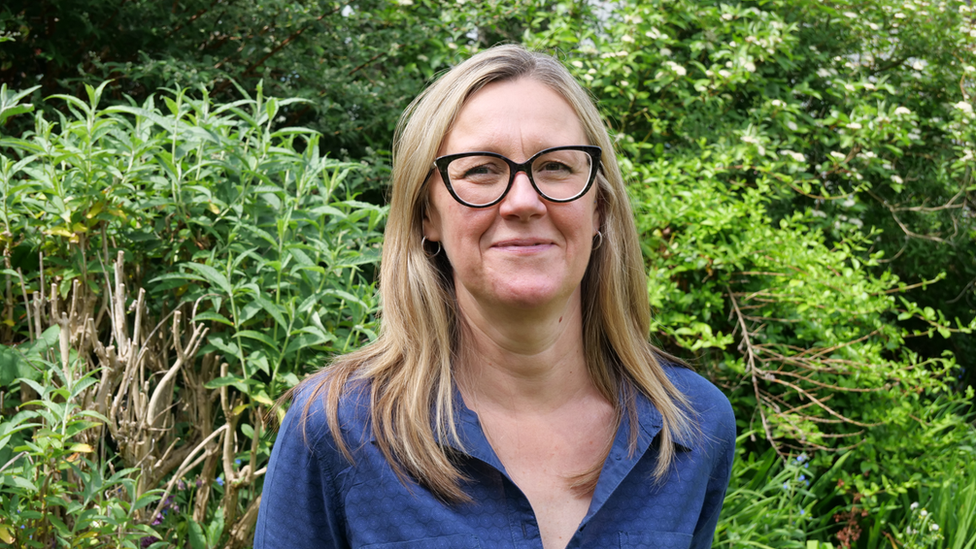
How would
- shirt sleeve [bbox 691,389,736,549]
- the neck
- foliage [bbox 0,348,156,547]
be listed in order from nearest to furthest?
the neck
shirt sleeve [bbox 691,389,736,549]
foliage [bbox 0,348,156,547]

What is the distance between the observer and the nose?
1.46 metres

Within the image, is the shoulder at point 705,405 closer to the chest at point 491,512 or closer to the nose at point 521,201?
the chest at point 491,512

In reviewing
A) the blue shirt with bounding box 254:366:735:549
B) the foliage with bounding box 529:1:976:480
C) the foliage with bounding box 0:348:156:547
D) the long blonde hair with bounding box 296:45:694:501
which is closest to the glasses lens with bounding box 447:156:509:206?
the long blonde hair with bounding box 296:45:694:501

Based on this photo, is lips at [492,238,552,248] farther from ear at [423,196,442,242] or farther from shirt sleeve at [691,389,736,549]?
shirt sleeve at [691,389,736,549]

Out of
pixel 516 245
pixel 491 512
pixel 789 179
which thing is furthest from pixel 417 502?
pixel 789 179

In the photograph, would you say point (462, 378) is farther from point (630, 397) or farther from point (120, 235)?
point (120, 235)

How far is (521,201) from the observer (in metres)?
1.46

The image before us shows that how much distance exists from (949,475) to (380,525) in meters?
3.21

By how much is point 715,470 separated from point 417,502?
2.34ft

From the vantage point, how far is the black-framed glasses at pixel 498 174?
4.86ft

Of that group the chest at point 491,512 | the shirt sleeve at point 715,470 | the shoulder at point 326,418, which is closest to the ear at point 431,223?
the shoulder at point 326,418

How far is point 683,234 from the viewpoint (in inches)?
144

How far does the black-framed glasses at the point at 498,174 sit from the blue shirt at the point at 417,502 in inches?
17.1

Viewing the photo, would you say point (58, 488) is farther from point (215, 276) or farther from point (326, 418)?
point (326, 418)
